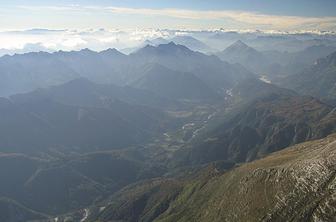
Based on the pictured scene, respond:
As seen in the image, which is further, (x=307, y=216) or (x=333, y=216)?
(x=307, y=216)

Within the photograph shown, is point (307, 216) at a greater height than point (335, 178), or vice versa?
point (335, 178)

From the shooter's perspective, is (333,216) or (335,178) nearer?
(333,216)
